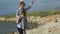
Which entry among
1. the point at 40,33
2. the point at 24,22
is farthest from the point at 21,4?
the point at 40,33

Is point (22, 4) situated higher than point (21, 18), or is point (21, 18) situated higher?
point (22, 4)

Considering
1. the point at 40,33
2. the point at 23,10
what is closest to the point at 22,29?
the point at 23,10

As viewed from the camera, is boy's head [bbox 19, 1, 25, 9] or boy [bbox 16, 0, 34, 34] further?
boy [bbox 16, 0, 34, 34]

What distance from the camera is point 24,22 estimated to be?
8438 millimetres

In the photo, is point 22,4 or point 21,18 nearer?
point 22,4

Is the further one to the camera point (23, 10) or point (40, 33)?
point (40, 33)

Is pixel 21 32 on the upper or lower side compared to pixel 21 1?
lower

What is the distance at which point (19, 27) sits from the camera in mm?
8430

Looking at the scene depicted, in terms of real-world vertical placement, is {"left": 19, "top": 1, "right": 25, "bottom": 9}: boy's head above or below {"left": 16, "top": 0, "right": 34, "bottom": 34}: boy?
above

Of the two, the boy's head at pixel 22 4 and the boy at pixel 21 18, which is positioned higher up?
the boy's head at pixel 22 4

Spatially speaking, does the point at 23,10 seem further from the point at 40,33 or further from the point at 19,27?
the point at 40,33

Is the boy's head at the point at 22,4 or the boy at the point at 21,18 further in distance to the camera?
the boy at the point at 21,18

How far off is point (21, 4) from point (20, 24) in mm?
711

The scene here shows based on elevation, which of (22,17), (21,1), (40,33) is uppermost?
(21,1)
